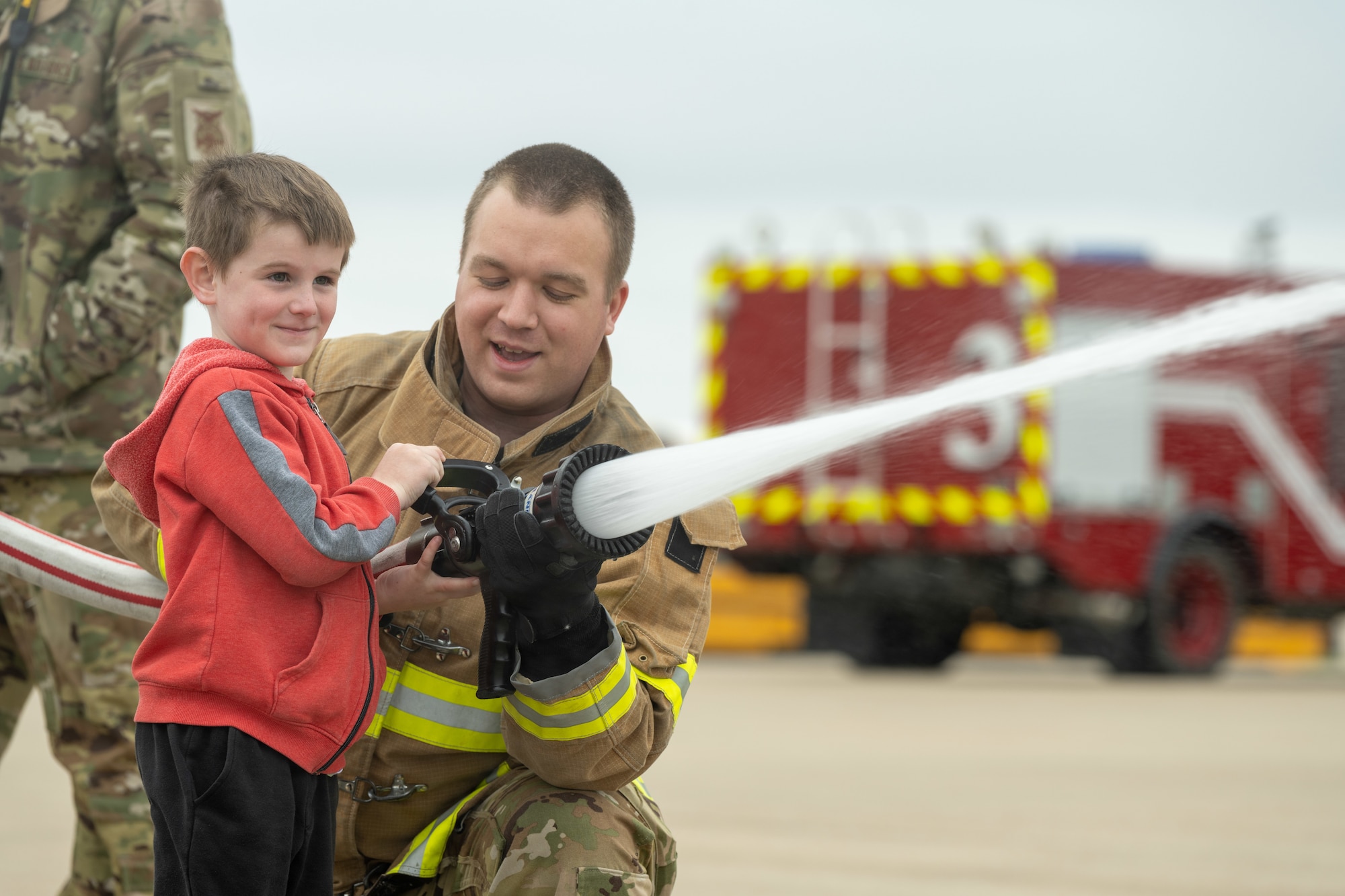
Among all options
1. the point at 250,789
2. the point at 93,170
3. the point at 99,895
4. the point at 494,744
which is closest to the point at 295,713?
the point at 250,789

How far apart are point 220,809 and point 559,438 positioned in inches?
33.5

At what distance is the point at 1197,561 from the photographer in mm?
12508

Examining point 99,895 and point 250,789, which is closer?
point 250,789

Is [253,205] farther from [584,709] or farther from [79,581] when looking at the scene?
[584,709]

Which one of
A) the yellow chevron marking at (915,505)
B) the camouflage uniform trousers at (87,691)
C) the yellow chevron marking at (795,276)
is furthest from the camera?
the yellow chevron marking at (795,276)

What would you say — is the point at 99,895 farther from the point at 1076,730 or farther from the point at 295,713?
the point at 1076,730

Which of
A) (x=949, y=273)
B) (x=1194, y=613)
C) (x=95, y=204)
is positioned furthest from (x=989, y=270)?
(x=95, y=204)

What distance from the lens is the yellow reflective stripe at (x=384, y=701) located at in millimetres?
2666

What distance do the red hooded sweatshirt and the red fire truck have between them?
31.1 feet

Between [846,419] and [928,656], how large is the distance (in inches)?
430

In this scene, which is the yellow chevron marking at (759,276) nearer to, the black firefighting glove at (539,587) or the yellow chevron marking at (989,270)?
the yellow chevron marking at (989,270)

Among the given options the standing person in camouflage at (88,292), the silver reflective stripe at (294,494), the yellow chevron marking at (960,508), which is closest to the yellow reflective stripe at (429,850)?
the silver reflective stripe at (294,494)

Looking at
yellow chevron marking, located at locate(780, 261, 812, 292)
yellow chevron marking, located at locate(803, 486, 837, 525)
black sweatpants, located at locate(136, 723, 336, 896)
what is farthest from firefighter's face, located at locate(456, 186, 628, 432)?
yellow chevron marking, located at locate(780, 261, 812, 292)

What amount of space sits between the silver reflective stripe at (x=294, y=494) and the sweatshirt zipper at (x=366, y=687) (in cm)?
17
